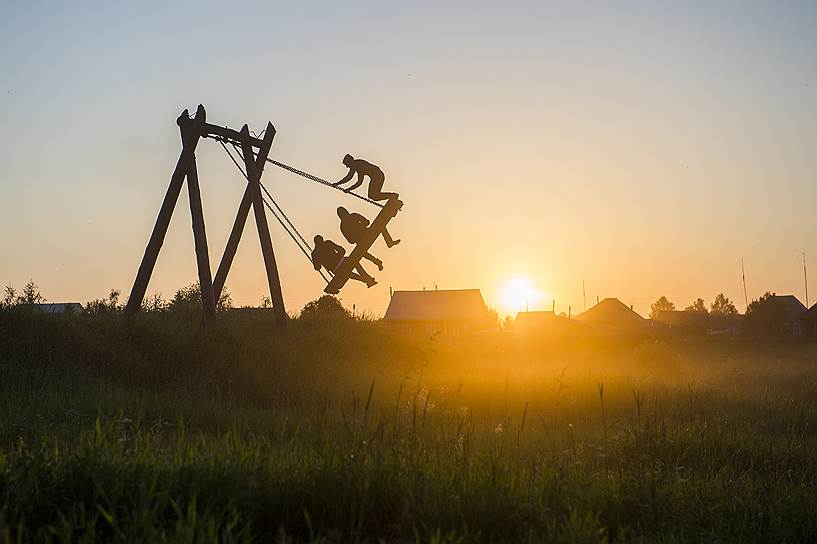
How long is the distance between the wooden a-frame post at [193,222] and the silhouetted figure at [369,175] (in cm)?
283

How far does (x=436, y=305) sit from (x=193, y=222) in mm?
64236

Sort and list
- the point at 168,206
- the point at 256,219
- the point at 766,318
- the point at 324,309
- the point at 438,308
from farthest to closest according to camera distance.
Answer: the point at 438,308
the point at 766,318
the point at 324,309
the point at 256,219
the point at 168,206

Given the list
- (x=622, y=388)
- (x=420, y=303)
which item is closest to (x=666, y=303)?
(x=420, y=303)

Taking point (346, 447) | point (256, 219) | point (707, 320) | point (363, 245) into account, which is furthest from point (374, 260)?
point (707, 320)

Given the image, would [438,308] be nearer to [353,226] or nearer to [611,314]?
[611,314]

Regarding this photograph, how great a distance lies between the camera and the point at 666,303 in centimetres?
15625

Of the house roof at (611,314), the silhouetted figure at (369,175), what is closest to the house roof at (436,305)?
the house roof at (611,314)

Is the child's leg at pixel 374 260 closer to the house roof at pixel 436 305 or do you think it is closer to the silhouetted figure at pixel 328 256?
the silhouetted figure at pixel 328 256

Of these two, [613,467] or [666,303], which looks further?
[666,303]

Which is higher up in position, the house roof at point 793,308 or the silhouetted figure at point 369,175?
the house roof at point 793,308

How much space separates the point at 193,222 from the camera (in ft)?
50.9

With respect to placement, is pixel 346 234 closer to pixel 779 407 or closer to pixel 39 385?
pixel 39 385

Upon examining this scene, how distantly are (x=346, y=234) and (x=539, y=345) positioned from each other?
1121 inches

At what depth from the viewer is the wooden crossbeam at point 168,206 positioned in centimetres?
1526
